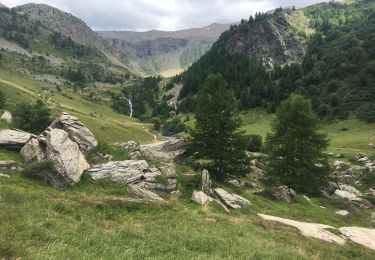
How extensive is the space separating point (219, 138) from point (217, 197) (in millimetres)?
9721

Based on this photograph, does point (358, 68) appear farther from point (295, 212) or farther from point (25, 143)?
point (25, 143)

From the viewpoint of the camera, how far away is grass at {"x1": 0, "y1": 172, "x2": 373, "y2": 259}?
1361cm

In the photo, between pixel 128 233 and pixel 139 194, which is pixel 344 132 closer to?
pixel 139 194

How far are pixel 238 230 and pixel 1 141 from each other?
2197 centimetres

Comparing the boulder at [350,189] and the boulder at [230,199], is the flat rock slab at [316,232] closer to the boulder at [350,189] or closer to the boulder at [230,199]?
the boulder at [230,199]

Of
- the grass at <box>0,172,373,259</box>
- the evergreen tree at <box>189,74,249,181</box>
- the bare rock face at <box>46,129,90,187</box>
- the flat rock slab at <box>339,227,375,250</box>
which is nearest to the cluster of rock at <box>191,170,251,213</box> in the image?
the grass at <box>0,172,373,259</box>

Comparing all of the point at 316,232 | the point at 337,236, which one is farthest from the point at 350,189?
the point at 316,232

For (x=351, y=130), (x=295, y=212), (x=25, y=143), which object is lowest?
(x=351, y=130)

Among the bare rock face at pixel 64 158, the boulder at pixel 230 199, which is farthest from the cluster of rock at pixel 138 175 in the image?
the boulder at pixel 230 199

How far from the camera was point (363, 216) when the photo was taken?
39031 millimetres

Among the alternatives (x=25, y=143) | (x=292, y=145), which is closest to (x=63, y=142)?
(x=25, y=143)

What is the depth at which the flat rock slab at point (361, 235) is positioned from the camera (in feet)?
92.6

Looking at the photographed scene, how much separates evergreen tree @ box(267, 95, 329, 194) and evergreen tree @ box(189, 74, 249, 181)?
7801 mm

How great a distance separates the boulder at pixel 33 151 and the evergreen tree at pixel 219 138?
51.6ft
